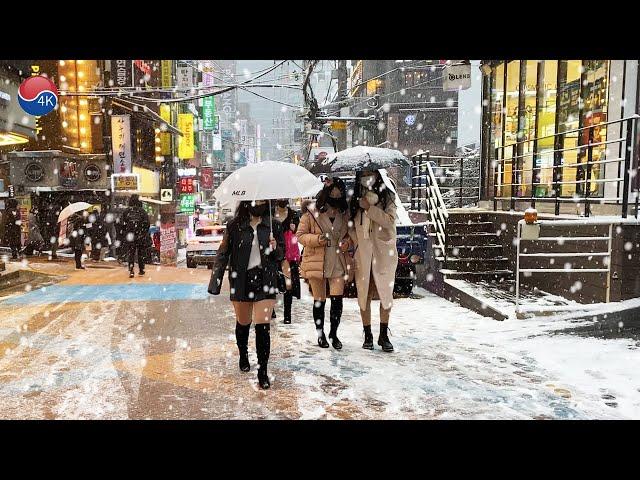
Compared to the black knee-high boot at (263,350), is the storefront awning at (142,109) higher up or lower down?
higher up

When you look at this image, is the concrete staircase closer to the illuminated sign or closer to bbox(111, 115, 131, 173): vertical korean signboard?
the illuminated sign

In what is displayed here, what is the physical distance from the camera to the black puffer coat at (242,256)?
550 cm

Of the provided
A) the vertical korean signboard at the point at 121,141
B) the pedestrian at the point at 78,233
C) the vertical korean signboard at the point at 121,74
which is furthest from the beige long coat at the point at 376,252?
the vertical korean signboard at the point at 121,74

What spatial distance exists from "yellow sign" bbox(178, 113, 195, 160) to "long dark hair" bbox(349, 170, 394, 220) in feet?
122

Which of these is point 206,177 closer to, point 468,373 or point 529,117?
point 529,117

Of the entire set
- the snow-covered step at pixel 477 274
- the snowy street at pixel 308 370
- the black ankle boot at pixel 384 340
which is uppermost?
the snow-covered step at pixel 477 274

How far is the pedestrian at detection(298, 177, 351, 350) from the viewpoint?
6.86 m

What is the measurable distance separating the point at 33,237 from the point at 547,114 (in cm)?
1832

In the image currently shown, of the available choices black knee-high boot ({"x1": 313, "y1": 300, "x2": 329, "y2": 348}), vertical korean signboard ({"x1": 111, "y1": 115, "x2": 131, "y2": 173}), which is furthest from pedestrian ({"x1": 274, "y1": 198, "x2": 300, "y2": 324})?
vertical korean signboard ({"x1": 111, "y1": 115, "x2": 131, "y2": 173})

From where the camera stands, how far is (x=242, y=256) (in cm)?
553

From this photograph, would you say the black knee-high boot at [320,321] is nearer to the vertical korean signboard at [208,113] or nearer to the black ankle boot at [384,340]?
the black ankle boot at [384,340]

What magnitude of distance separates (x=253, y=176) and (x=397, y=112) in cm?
3902
